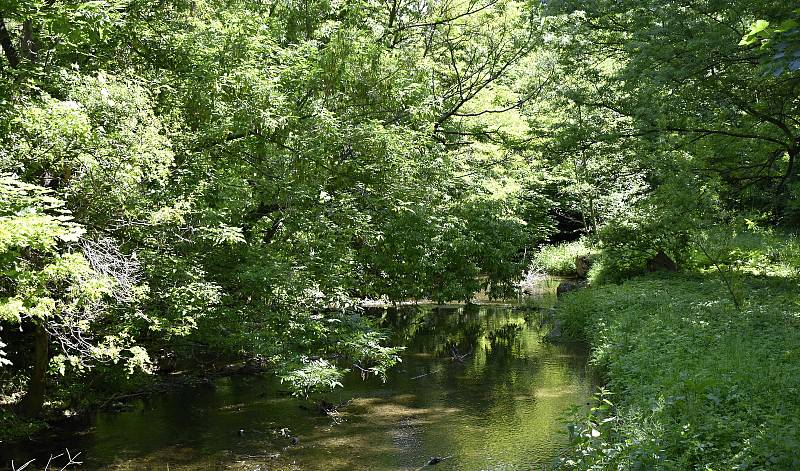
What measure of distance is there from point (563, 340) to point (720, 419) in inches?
371

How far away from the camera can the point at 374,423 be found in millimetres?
9812

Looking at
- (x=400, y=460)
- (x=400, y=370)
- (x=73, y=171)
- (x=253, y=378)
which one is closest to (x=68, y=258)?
(x=73, y=171)

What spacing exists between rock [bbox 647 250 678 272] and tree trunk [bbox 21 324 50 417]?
14.7 metres

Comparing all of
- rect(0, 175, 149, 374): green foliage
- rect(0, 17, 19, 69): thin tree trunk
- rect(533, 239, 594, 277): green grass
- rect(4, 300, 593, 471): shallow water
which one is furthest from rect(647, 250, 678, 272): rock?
rect(0, 17, 19, 69): thin tree trunk

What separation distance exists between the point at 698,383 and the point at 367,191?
6.90 meters

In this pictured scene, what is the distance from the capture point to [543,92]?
18172mm

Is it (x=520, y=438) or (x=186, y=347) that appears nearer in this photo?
(x=520, y=438)

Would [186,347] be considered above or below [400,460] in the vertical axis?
above

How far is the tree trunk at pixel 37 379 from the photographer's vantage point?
838 centimetres

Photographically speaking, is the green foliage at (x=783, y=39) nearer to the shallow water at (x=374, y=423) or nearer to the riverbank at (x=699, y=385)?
the riverbank at (x=699, y=385)

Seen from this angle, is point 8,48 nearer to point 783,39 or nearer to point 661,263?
point 783,39

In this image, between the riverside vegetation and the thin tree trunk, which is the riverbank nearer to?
the riverside vegetation

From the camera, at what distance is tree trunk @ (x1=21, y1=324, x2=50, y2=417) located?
27.5 ft

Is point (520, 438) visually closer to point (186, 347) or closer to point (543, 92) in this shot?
point (186, 347)
